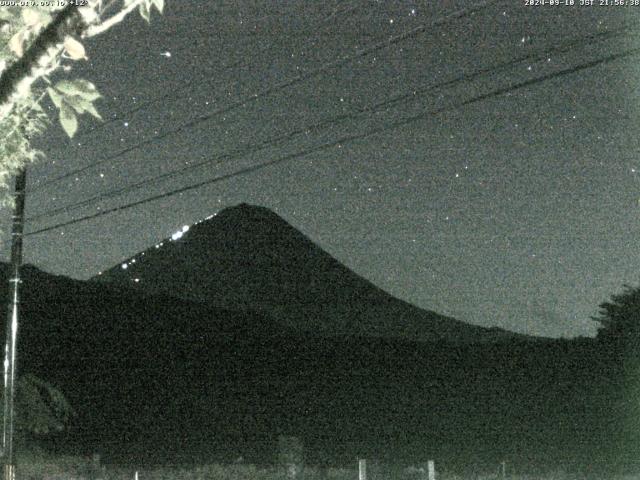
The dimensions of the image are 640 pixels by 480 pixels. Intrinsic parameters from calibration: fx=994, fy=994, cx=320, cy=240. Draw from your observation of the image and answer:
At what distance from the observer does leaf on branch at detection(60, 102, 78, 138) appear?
15.7 ft

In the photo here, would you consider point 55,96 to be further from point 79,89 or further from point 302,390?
point 302,390

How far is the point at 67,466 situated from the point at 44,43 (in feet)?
76.5

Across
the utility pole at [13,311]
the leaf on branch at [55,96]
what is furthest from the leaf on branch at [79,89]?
the utility pole at [13,311]

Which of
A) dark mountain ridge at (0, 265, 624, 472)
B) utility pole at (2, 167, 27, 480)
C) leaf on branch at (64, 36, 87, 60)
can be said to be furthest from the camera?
dark mountain ridge at (0, 265, 624, 472)

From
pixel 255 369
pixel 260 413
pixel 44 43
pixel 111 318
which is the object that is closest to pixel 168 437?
pixel 260 413

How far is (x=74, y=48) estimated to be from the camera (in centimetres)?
461

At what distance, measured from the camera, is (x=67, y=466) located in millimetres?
26297

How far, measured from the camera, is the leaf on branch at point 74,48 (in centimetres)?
460

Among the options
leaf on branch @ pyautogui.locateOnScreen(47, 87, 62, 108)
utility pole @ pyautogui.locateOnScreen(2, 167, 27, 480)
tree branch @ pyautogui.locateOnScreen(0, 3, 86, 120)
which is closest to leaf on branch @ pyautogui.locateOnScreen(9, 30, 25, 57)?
tree branch @ pyautogui.locateOnScreen(0, 3, 86, 120)

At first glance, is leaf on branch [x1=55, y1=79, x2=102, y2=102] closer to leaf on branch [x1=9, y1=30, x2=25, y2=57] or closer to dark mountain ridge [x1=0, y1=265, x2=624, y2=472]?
leaf on branch [x1=9, y1=30, x2=25, y2=57]

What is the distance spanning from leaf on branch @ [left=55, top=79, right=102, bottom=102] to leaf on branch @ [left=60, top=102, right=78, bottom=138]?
7 centimetres

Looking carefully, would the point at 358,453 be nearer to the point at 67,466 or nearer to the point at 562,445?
the point at 562,445

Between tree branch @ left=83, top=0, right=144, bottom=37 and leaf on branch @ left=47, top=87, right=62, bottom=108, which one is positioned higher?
tree branch @ left=83, top=0, right=144, bottom=37

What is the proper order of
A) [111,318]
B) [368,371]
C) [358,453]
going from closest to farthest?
[358,453] → [368,371] → [111,318]
